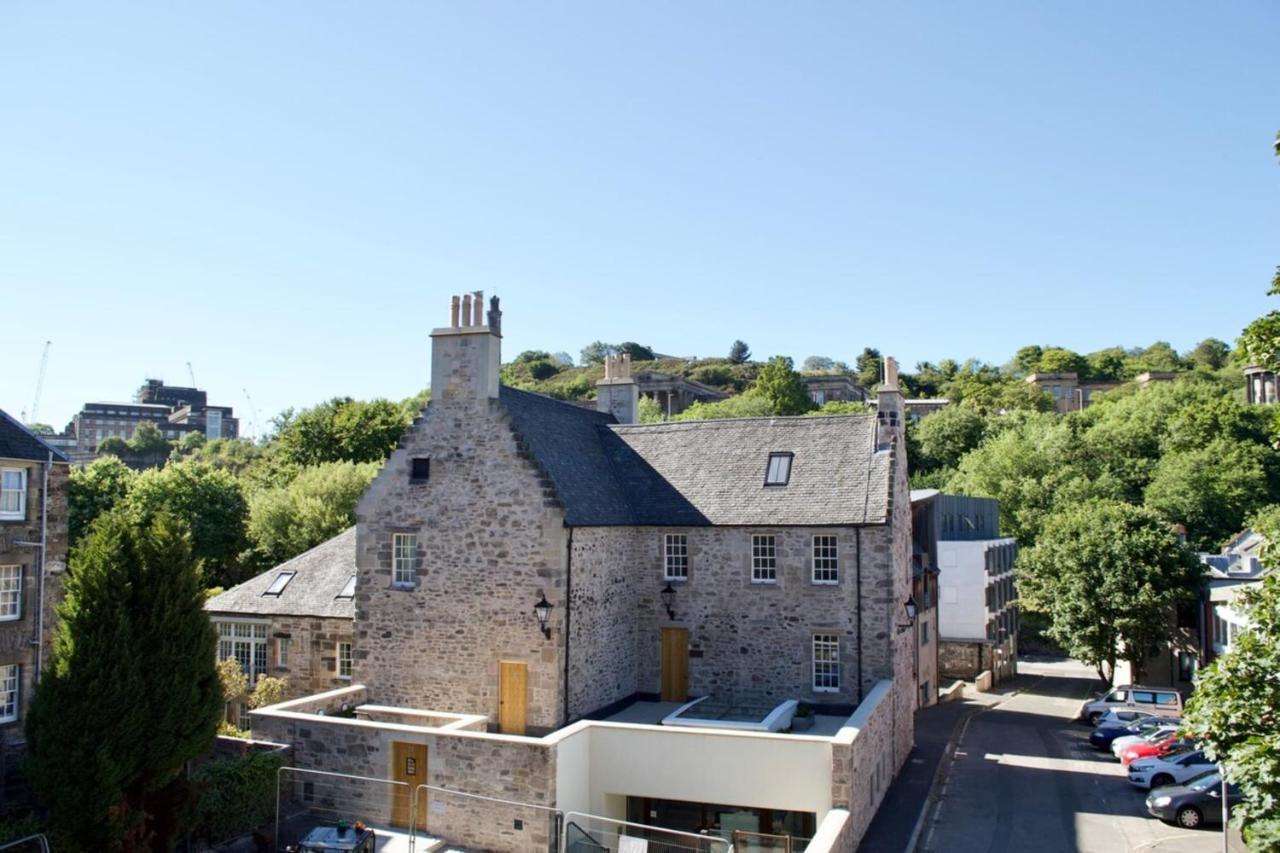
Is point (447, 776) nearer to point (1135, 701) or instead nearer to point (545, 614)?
point (545, 614)

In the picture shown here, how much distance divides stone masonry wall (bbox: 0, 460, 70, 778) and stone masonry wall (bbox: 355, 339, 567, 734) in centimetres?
803

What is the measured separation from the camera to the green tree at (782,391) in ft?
331

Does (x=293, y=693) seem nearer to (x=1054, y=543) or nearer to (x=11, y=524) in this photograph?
(x=11, y=524)

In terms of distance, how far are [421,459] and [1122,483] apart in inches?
2519

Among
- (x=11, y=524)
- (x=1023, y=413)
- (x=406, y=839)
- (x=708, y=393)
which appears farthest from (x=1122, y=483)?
(x=708, y=393)

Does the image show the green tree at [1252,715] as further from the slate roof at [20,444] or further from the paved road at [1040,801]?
the slate roof at [20,444]

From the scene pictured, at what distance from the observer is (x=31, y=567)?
24.9m

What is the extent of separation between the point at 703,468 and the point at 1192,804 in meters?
15.4

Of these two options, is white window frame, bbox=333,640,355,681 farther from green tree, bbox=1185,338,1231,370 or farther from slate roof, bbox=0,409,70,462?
green tree, bbox=1185,338,1231,370

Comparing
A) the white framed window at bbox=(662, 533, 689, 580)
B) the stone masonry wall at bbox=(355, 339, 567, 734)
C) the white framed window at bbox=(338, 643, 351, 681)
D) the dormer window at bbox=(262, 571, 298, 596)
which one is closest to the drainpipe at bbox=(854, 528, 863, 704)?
the white framed window at bbox=(662, 533, 689, 580)

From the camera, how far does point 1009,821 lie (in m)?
23.3

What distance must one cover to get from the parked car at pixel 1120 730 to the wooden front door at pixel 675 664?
15.5 metres

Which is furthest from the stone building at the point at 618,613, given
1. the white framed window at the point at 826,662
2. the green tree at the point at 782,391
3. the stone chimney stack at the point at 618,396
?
the green tree at the point at 782,391

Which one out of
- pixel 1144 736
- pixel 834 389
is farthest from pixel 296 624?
pixel 834 389
